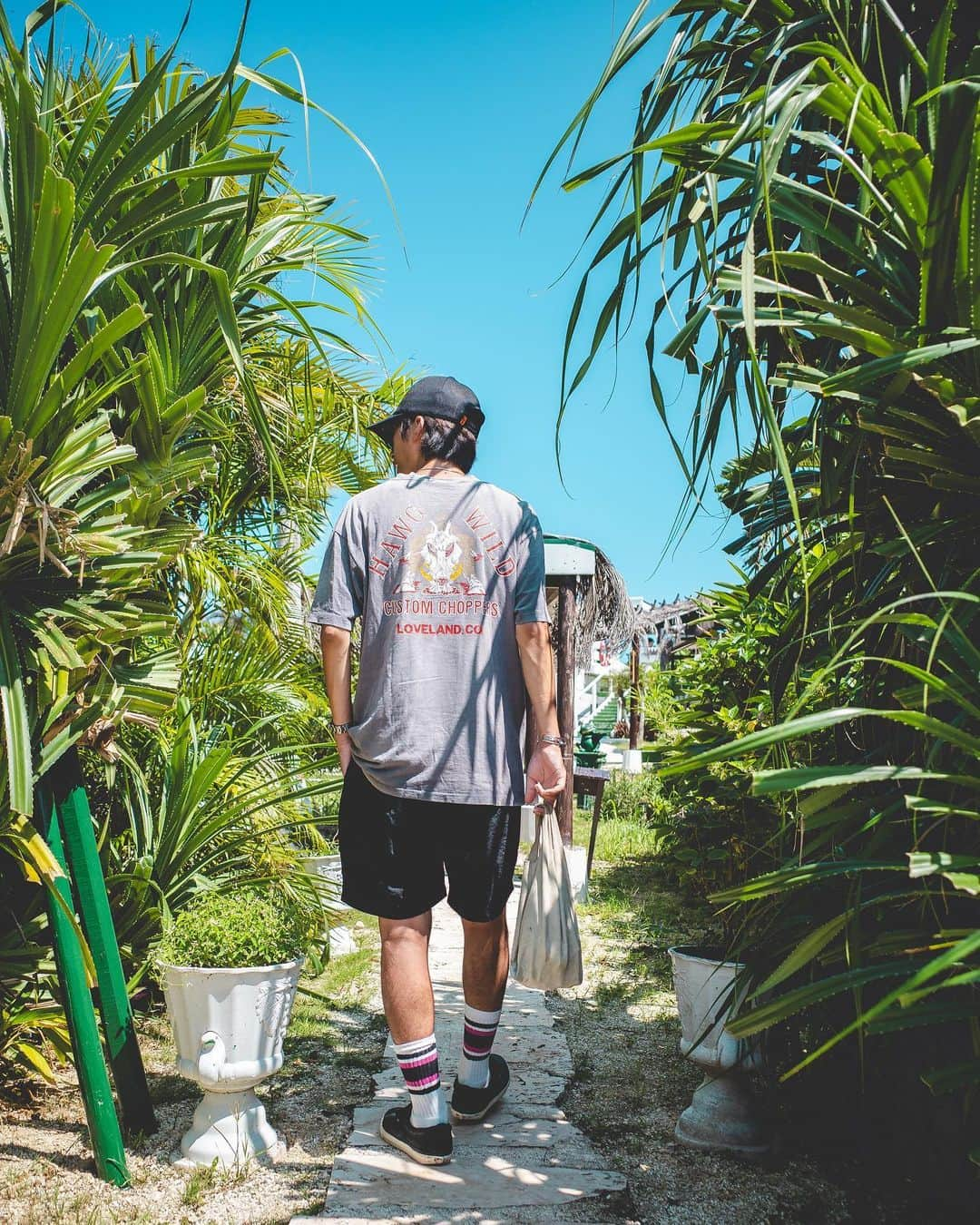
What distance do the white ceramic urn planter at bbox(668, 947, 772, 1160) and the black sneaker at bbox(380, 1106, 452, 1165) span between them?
58 centimetres

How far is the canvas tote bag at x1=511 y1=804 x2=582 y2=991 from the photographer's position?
2438mm

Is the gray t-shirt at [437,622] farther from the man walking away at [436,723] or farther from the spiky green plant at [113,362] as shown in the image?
the spiky green plant at [113,362]

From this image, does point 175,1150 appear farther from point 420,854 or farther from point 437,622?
point 437,622

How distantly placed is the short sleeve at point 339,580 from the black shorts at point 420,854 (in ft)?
1.42

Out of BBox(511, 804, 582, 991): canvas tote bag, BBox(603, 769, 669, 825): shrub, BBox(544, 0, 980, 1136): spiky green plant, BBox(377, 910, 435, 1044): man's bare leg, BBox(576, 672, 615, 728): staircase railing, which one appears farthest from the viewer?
BBox(576, 672, 615, 728): staircase railing

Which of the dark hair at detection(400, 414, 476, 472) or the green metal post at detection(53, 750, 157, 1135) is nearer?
the green metal post at detection(53, 750, 157, 1135)

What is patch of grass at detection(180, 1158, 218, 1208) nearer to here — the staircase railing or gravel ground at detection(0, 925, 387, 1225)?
gravel ground at detection(0, 925, 387, 1225)

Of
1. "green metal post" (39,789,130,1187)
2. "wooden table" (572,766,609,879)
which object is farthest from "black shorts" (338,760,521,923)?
"wooden table" (572,766,609,879)

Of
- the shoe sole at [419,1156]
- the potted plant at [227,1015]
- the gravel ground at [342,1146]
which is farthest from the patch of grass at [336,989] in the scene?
the shoe sole at [419,1156]

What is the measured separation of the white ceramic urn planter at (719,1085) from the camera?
2275 mm

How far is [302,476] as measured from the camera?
491cm

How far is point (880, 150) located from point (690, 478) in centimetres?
72

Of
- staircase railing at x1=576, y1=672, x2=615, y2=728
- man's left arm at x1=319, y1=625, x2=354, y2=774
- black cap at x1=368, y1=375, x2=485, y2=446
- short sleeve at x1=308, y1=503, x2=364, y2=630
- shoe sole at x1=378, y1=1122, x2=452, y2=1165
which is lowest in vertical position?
staircase railing at x1=576, y1=672, x2=615, y2=728

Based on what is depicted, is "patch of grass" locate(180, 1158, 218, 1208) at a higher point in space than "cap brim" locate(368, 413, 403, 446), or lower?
lower
